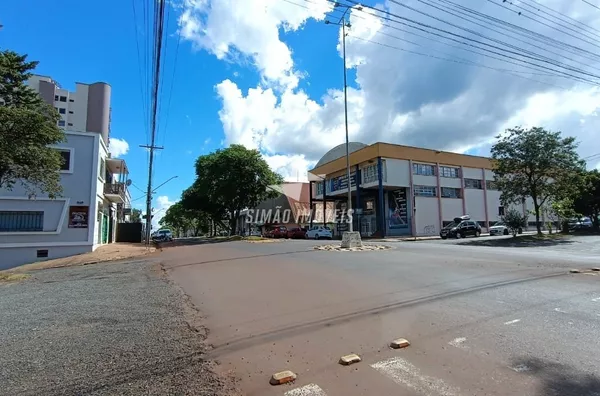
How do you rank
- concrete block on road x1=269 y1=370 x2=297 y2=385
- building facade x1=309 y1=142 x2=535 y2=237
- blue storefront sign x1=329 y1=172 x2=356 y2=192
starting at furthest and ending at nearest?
1. blue storefront sign x1=329 y1=172 x2=356 y2=192
2. building facade x1=309 y1=142 x2=535 y2=237
3. concrete block on road x1=269 y1=370 x2=297 y2=385

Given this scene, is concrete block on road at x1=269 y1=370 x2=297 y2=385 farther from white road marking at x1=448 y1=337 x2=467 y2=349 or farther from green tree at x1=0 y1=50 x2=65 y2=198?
green tree at x1=0 y1=50 x2=65 y2=198

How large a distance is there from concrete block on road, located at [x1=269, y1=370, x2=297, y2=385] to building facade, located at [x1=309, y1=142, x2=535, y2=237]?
3709 centimetres

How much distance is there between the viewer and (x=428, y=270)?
11.2 metres

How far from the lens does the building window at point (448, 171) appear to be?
4520cm

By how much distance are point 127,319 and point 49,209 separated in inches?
819

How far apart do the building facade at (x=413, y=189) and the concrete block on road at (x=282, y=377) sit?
37.1 metres

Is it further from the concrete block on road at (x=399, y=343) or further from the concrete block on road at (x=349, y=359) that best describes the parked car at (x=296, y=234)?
the concrete block on road at (x=349, y=359)

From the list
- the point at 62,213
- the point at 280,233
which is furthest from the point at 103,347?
the point at 280,233

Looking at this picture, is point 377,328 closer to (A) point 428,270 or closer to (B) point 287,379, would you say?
(B) point 287,379

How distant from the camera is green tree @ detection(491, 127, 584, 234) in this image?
1114 inches

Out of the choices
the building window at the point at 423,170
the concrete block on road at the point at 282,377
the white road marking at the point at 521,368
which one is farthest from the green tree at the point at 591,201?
the concrete block on road at the point at 282,377

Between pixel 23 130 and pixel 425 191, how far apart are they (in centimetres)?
3884

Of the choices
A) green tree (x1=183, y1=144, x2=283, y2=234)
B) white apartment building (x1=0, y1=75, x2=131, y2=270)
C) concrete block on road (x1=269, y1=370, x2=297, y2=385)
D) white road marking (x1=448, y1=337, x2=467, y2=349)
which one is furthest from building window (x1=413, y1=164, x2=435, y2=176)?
concrete block on road (x1=269, y1=370, x2=297, y2=385)

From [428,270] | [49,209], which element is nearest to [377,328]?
[428,270]
